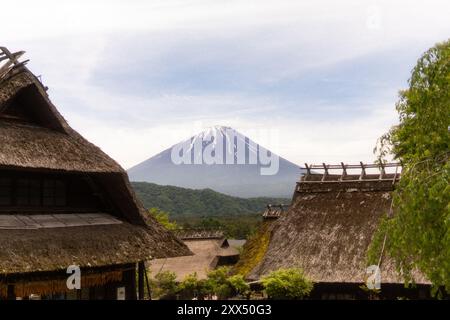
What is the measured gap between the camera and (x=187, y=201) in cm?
11956

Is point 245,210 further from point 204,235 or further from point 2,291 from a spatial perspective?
point 2,291

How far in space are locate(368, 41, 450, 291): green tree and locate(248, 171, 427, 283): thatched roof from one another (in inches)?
473

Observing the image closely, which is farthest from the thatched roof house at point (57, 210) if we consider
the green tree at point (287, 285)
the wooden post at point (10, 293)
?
the green tree at point (287, 285)

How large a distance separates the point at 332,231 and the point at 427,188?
1651 centimetres

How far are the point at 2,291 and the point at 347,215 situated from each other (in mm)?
16265

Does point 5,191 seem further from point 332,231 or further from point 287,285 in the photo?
point 332,231

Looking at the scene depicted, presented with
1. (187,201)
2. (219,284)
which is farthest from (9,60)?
(187,201)

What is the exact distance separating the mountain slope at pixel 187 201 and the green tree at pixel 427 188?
325 feet

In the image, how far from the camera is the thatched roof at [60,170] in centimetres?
1344

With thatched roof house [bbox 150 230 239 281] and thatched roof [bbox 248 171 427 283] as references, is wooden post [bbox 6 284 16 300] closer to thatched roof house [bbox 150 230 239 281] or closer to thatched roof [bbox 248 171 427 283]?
thatched roof [bbox 248 171 427 283]

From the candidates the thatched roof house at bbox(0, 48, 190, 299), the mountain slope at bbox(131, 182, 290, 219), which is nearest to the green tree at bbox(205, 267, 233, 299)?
the thatched roof house at bbox(0, 48, 190, 299)

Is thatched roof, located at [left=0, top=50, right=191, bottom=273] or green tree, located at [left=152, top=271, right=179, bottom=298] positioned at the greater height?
thatched roof, located at [left=0, top=50, right=191, bottom=273]

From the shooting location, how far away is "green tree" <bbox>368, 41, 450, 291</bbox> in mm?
8750
